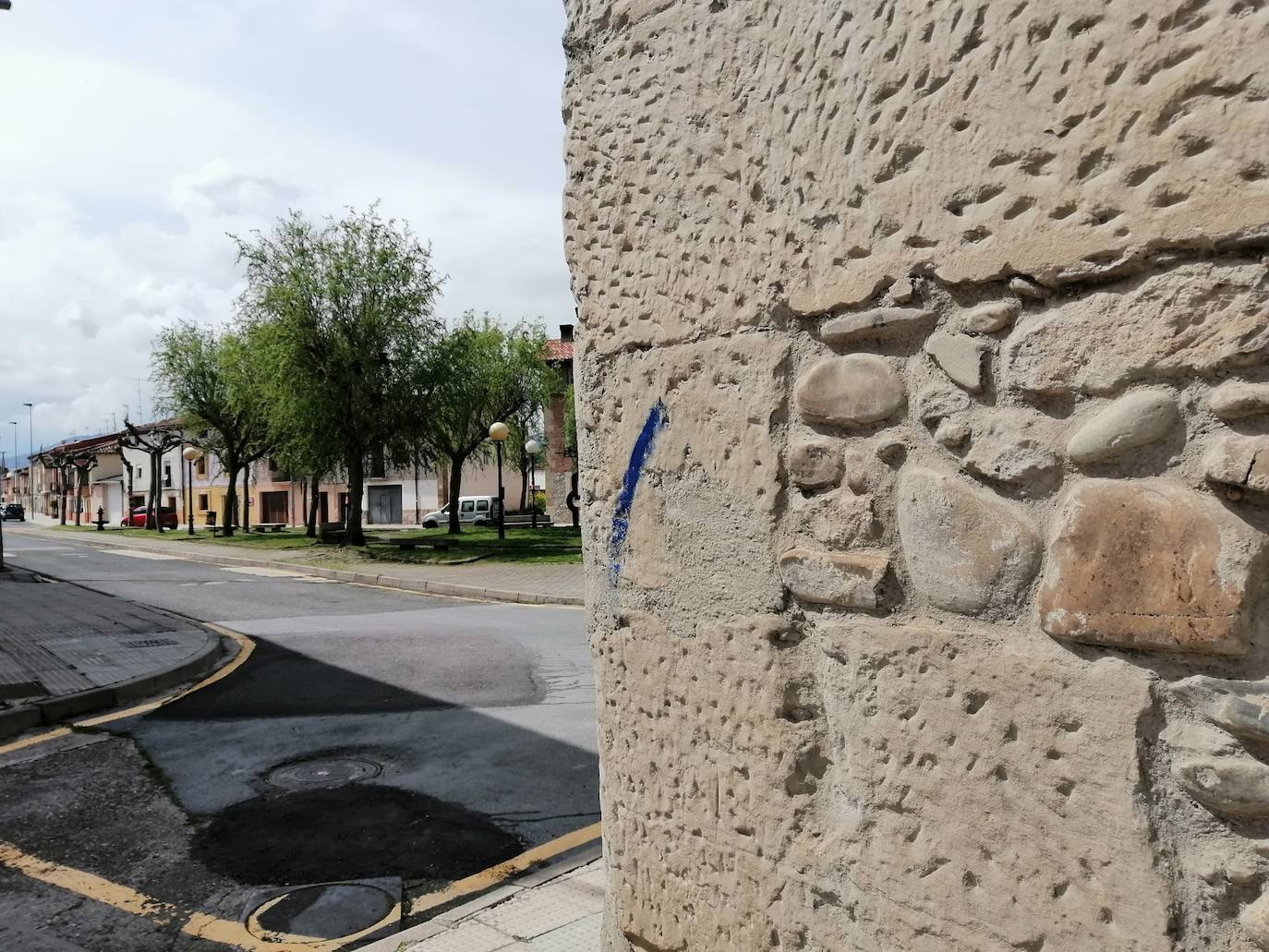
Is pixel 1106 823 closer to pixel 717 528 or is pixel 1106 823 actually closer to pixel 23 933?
pixel 717 528

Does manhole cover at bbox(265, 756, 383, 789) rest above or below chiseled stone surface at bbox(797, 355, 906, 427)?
below

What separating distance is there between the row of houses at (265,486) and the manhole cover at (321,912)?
32.4 metres

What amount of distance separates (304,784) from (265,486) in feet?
165

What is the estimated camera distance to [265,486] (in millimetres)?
51312

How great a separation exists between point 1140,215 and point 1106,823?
0.70m

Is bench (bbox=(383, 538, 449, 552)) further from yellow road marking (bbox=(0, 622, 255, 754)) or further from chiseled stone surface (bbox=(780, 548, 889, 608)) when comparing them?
chiseled stone surface (bbox=(780, 548, 889, 608))

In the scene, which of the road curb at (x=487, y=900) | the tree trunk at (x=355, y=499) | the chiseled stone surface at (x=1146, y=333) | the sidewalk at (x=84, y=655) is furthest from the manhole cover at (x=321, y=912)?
the tree trunk at (x=355, y=499)

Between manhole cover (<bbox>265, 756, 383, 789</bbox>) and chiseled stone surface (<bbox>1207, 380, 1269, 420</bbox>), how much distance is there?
14.6 feet

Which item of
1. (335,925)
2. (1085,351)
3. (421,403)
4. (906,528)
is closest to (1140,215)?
(1085,351)

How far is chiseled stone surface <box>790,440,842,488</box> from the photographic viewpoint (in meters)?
1.35

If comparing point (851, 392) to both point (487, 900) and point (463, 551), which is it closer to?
point (487, 900)

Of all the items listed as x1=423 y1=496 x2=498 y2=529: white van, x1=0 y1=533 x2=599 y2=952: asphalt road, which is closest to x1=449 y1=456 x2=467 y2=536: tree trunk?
x1=423 y1=496 x2=498 y2=529: white van

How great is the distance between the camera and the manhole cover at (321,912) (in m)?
3.13

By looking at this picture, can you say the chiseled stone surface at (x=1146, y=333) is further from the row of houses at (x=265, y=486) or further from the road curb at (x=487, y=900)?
the row of houses at (x=265, y=486)
